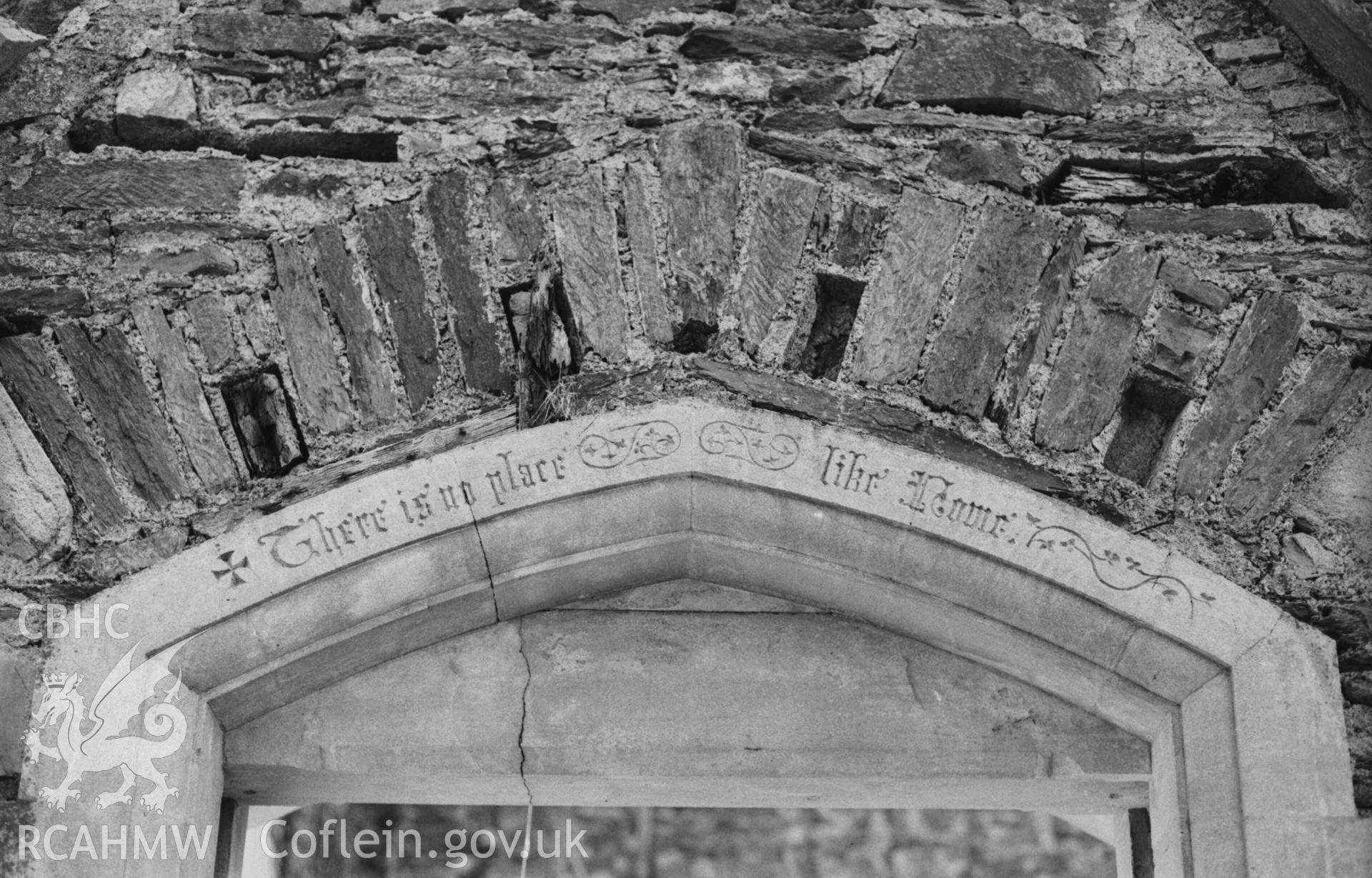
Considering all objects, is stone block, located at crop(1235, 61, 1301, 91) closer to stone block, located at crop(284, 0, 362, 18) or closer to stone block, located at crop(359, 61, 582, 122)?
stone block, located at crop(359, 61, 582, 122)

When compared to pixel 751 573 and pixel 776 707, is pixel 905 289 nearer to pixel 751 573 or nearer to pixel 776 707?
pixel 751 573

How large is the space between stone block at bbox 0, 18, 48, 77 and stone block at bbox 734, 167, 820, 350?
1372mm

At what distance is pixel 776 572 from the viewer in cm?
269

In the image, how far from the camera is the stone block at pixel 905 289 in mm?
2674

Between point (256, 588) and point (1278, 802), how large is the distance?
5.37ft

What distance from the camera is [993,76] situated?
2.85m

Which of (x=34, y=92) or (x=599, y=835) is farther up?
(x=34, y=92)

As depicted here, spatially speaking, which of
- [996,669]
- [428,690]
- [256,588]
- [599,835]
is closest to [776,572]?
[996,669]

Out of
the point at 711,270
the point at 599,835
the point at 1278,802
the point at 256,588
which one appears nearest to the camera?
the point at 1278,802

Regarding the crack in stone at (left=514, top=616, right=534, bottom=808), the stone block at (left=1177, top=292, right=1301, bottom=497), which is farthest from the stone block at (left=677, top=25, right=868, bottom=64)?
the crack in stone at (left=514, top=616, right=534, bottom=808)

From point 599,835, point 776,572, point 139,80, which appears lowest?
point 599,835

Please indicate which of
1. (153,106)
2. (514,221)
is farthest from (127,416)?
(514,221)

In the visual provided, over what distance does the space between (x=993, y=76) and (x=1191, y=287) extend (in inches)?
21.1

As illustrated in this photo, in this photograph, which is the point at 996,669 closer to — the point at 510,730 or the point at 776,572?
the point at 776,572
